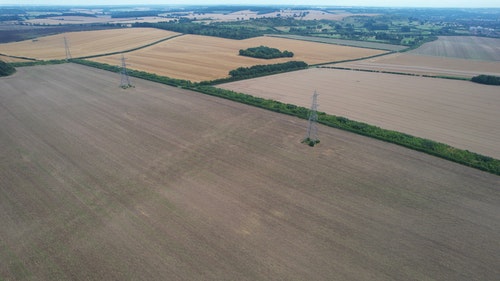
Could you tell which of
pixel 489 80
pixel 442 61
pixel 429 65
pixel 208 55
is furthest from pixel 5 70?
pixel 442 61

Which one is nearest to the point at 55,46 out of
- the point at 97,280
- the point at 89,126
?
the point at 89,126

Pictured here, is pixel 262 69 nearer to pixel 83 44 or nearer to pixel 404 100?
pixel 404 100

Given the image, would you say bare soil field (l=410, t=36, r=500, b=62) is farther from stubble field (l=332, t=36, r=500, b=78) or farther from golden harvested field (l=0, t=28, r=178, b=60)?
golden harvested field (l=0, t=28, r=178, b=60)

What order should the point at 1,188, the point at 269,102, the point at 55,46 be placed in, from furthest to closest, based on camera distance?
the point at 55,46 < the point at 269,102 < the point at 1,188

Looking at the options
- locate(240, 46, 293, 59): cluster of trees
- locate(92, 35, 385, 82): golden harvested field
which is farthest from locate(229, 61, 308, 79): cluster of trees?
locate(240, 46, 293, 59): cluster of trees

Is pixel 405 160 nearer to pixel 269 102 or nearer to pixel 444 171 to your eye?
pixel 444 171
